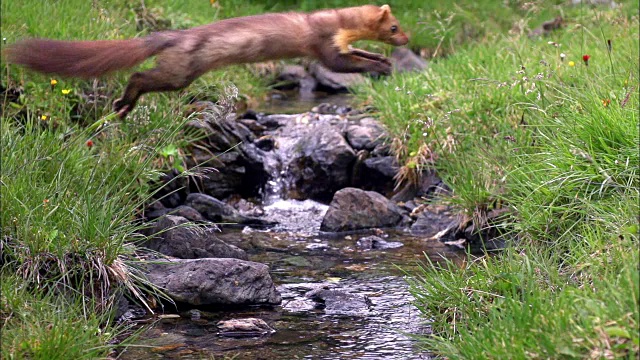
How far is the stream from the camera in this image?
183 inches

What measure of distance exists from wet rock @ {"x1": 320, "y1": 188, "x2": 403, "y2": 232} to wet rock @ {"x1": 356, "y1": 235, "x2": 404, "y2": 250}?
0.38 m

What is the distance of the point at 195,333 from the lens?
16.1 ft

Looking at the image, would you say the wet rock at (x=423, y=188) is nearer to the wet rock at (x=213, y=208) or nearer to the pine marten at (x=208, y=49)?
the wet rock at (x=213, y=208)

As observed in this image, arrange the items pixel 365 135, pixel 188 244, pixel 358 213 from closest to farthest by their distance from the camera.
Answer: pixel 188 244
pixel 358 213
pixel 365 135

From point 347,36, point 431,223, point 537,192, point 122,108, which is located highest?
point 347,36

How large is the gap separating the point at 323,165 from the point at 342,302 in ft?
10.4

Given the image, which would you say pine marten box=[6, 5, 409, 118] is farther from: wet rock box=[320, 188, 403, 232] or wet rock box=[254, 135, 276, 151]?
wet rock box=[254, 135, 276, 151]

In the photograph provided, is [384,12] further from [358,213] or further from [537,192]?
[358,213]

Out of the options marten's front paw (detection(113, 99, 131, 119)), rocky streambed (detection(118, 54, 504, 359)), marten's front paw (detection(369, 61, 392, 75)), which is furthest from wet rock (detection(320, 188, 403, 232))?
marten's front paw (detection(113, 99, 131, 119))

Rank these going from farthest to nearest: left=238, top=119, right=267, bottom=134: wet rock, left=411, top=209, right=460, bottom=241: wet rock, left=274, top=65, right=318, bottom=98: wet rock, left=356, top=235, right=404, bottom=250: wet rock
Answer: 1. left=274, top=65, right=318, bottom=98: wet rock
2. left=238, top=119, right=267, bottom=134: wet rock
3. left=411, top=209, right=460, bottom=241: wet rock
4. left=356, top=235, right=404, bottom=250: wet rock

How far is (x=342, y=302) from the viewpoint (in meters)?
5.39

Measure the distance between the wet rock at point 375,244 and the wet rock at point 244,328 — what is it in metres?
1.93

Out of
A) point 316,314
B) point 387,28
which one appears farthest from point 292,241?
point 387,28

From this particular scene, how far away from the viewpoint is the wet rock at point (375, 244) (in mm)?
6766
